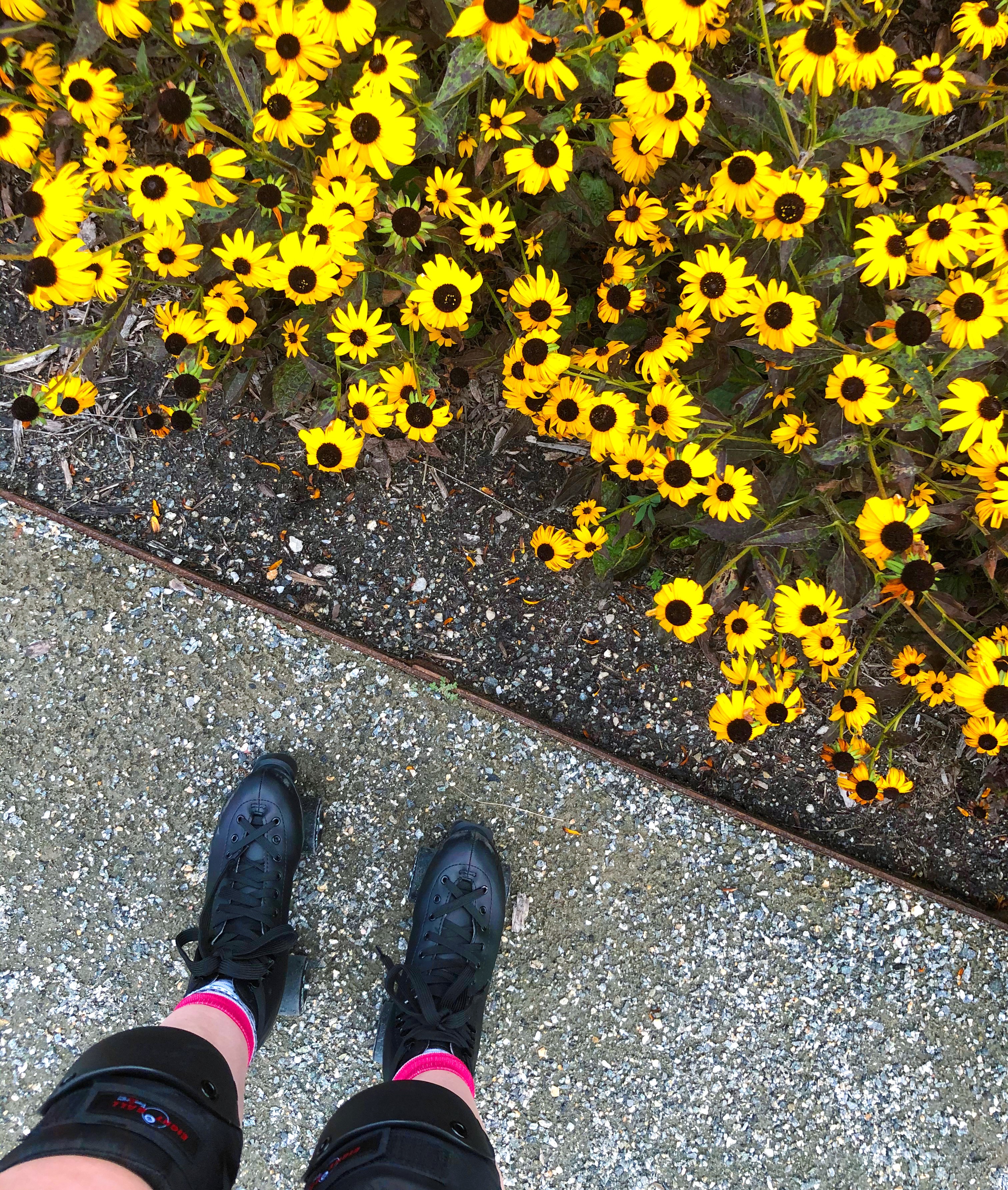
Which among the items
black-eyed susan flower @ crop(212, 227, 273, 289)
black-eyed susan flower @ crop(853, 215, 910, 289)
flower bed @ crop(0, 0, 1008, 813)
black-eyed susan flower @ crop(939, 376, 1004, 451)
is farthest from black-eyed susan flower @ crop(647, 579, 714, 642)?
black-eyed susan flower @ crop(212, 227, 273, 289)

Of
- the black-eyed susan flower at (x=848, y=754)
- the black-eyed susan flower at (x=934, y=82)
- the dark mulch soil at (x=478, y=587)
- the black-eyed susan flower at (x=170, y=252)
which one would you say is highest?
the black-eyed susan flower at (x=934, y=82)

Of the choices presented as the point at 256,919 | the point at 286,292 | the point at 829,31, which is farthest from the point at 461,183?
the point at 256,919

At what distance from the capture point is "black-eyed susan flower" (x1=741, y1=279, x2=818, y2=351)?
54.9 inches

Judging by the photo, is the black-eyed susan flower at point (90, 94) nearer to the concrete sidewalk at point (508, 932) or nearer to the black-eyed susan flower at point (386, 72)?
the black-eyed susan flower at point (386, 72)

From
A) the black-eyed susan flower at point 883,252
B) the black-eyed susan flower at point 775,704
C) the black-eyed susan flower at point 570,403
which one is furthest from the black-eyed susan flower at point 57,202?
the black-eyed susan flower at point 775,704

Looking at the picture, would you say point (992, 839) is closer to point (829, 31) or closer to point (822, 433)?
point (822, 433)

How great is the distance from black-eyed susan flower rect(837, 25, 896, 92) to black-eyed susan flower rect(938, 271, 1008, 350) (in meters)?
0.37

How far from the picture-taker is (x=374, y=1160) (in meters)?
1.49

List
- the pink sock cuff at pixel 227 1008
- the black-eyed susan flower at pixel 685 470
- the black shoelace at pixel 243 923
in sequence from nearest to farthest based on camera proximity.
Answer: the black-eyed susan flower at pixel 685 470 < the pink sock cuff at pixel 227 1008 < the black shoelace at pixel 243 923

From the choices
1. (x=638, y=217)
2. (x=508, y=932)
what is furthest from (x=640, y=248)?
(x=508, y=932)

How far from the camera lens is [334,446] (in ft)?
5.34

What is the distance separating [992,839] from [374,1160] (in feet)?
6.25

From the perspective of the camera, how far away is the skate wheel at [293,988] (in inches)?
87.5

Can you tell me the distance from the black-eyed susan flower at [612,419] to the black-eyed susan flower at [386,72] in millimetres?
623
